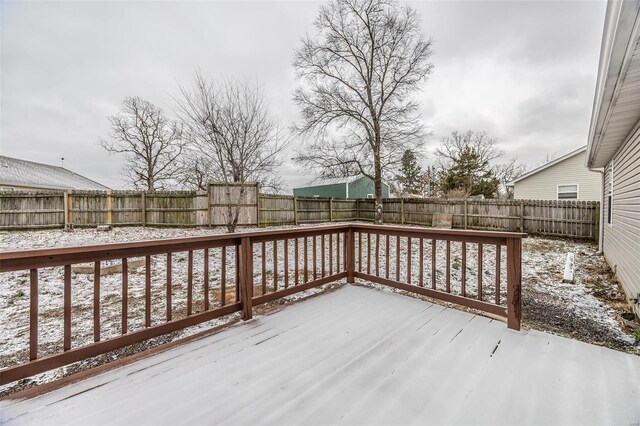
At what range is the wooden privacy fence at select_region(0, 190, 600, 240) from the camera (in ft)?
27.7

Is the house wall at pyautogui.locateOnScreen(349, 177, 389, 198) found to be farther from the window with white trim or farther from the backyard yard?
the backyard yard

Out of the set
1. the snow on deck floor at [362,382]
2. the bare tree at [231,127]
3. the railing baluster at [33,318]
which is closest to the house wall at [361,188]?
the bare tree at [231,127]

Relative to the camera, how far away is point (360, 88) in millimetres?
11711

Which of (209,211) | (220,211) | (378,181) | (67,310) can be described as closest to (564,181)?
(378,181)

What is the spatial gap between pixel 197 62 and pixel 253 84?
Result: 1.49 metres

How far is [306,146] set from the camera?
38.0ft

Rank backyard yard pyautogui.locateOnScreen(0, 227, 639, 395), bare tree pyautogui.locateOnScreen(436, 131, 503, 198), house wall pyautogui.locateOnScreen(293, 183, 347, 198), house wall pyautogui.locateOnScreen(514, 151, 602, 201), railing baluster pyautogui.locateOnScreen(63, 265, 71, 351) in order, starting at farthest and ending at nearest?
house wall pyautogui.locateOnScreen(293, 183, 347, 198), bare tree pyautogui.locateOnScreen(436, 131, 503, 198), house wall pyautogui.locateOnScreen(514, 151, 602, 201), backyard yard pyautogui.locateOnScreen(0, 227, 639, 395), railing baluster pyautogui.locateOnScreen(63, 265, 71, 351)

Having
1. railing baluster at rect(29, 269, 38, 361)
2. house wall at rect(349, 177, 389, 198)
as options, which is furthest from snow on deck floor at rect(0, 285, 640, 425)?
house wall at rect(349, 177, 389, 198)

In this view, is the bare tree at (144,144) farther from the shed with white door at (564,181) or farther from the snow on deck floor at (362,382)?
the shed with white door at (564,181)

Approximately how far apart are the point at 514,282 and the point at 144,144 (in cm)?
2005

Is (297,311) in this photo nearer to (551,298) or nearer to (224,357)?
(224,357)

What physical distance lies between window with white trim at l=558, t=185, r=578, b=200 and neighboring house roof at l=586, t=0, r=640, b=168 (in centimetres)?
935

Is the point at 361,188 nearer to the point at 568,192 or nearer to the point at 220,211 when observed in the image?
the point at 568,192

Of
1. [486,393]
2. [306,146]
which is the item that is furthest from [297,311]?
[306,146]
